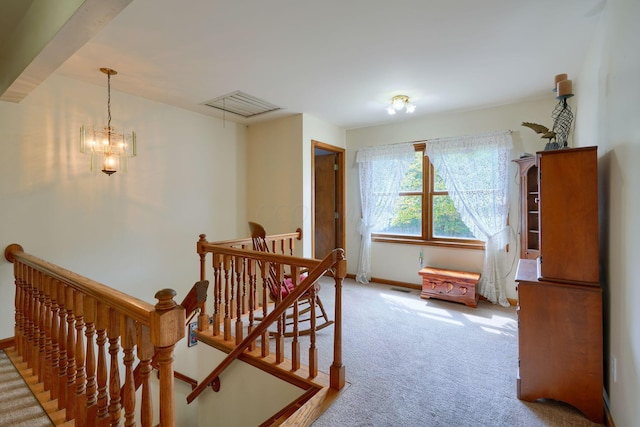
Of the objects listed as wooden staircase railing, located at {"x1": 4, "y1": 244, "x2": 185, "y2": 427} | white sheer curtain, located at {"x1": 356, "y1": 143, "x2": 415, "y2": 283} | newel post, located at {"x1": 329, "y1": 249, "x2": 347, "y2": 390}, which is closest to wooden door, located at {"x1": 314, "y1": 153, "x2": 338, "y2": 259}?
white sheer curtain, located at {"x1": 356, "y1": 143, "x2": 415, "y2": 283}

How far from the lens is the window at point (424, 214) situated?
427 centimetres

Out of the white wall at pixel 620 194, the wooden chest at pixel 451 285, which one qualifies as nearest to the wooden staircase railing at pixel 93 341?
the white wall at pixel 620 194

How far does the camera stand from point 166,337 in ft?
3.51

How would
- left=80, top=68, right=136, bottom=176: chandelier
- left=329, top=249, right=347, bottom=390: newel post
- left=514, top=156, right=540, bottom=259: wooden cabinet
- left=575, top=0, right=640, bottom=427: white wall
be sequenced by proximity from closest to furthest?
left=575, top=0, right=640, bottom=427: white wall, left=329, top=249, right=347, bottom=390: newel post, left=80, top=68, right=136, bottom=176: chandelier, left=514, top=156, right=540, bottom=259: wooden cabinet

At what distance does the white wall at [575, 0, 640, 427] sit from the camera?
56.3 inches

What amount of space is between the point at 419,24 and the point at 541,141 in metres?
2.48

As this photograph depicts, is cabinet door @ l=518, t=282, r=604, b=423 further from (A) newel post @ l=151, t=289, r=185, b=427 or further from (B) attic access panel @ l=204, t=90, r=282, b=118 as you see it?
(B) attic access panel @ l=204, t=90, r=282, b=118

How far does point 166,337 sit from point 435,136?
421 cm

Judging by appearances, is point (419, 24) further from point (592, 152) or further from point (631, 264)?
point (631, 264)

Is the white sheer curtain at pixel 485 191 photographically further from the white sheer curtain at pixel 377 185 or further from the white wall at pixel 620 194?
the white wall at pixel 620 194

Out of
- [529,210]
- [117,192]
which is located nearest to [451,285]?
[529,210]

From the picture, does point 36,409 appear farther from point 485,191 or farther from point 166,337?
point 485,191

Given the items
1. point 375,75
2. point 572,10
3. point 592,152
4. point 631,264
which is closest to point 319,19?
point 375,75

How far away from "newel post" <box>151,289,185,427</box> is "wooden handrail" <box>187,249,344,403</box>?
98cm
